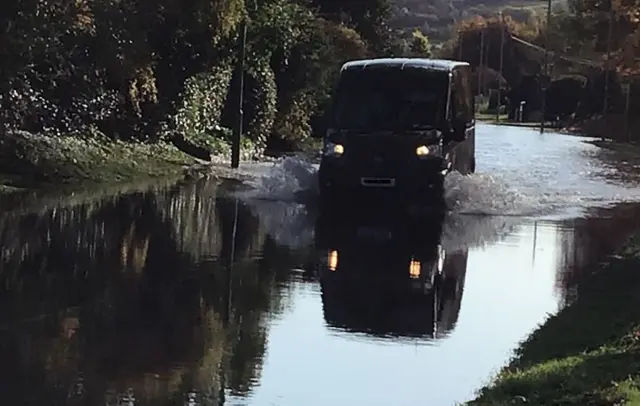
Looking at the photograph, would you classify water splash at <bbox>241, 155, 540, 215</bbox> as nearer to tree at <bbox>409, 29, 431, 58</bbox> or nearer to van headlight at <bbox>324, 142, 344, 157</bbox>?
van headlight at <bbox>324, 142, 344, 157</bbox>

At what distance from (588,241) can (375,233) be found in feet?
9.44

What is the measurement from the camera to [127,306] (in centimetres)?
1090

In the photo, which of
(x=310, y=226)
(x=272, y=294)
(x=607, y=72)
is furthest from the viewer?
(x=607, y=72)

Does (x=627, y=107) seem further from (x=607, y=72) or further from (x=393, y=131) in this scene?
(x=393, y=131)

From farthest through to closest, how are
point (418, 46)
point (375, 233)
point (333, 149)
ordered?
point (418, 46) → point (333, 149) → point (375, 233)

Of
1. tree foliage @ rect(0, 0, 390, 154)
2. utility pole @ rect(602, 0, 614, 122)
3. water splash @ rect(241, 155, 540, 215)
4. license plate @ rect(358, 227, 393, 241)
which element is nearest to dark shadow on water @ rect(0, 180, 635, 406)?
license plate @ rect(358, 227, 393, 241)

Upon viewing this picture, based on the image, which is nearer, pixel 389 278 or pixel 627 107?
pixel 389 278

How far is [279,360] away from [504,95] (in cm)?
8858

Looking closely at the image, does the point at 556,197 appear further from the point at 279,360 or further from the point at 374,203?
the point at 279,360

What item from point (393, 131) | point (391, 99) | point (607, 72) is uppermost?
point (607, 72)

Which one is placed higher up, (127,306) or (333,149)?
(333,149)

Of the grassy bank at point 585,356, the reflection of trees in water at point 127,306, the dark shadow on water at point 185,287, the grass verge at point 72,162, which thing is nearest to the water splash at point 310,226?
the dark shadow on water at point 185,287

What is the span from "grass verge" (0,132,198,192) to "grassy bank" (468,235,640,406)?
10.00 metres

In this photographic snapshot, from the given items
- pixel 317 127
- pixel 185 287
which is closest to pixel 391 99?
pixel 185 287
